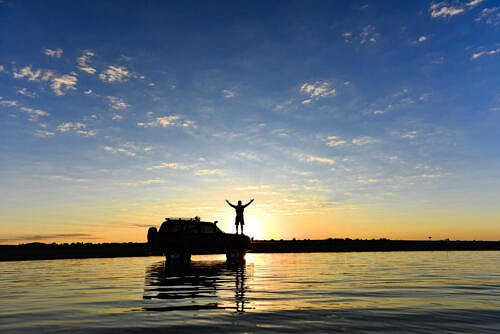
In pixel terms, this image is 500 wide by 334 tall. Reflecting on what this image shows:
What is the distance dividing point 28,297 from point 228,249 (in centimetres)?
1572

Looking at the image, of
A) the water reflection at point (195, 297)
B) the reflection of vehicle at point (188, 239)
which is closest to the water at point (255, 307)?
the water reflection at point (195, 297)

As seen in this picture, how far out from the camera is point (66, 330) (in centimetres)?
596

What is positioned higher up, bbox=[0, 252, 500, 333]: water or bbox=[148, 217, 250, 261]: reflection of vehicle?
bbox=[148, 217, 250, 261]: reflection of vehicle

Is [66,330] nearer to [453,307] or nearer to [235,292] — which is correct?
[235,292]

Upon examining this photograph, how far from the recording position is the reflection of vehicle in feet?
76.8

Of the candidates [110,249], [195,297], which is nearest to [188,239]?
[195,297]

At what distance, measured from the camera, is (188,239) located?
23.7 m

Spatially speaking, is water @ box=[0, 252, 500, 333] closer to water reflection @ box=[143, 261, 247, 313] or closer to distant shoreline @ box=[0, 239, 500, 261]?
water reflection @ box=[143, 261, 247, 313]

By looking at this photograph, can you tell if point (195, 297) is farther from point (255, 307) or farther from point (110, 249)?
point (110, 249)

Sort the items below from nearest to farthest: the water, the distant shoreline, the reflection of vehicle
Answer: the water, the reflection of vehicle, the distant shoreline

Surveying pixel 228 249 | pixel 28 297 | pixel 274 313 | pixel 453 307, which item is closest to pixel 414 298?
pixel 453 307

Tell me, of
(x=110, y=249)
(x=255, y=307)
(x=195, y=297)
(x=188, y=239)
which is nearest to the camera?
(x=255, y=307)

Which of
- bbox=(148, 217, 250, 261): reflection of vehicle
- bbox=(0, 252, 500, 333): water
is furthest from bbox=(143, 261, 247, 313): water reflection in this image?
bbox=(148, 217, 250, 261): reflection of vehicle

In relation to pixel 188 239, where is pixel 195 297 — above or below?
below
